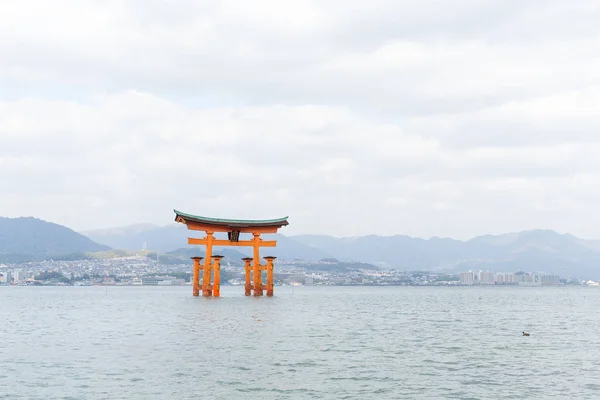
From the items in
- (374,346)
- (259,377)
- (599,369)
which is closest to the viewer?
(259,377)

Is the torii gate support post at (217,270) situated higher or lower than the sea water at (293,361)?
higher

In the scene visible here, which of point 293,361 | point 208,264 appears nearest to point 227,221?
point 208,264

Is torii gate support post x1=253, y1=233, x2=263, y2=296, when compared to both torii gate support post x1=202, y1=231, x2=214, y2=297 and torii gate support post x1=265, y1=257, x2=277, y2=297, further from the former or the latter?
torii gate support post x1=202, y1=231, x2=214, y2=297

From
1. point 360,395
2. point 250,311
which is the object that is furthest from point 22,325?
point 360,395

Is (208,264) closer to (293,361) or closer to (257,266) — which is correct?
(257,266)

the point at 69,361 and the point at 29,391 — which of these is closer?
the point at 29,391

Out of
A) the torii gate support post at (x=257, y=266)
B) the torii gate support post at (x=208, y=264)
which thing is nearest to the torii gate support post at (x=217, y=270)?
the torii gate support post at (x=208, y=264)

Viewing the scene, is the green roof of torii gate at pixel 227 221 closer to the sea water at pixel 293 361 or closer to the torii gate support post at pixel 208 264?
the torii gate support post at pixel 208 264

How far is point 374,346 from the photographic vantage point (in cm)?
3859

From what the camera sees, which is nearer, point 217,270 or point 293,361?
point 293,361

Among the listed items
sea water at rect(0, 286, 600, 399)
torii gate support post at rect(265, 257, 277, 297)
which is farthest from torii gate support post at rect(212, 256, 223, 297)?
sea water at rect(0, 286, 600, 399)

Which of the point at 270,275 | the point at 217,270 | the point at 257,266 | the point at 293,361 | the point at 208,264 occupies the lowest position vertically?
the point at 293,361

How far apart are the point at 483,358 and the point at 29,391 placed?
66.1 ft

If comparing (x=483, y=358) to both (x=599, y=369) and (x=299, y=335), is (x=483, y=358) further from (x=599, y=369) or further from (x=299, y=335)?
(x=299, y=335)
